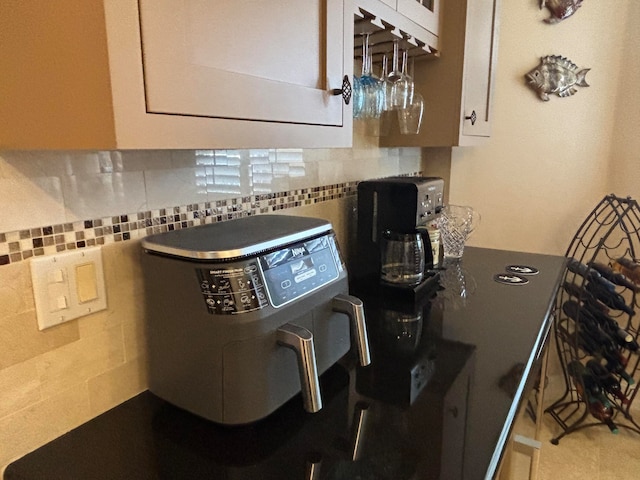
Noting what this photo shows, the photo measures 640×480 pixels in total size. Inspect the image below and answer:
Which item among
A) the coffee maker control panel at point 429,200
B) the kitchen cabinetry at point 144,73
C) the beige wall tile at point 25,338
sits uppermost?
the kitchen cabinetry at point 144,73

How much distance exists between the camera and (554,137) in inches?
86.0

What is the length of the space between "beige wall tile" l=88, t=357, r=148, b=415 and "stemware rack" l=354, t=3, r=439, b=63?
2.62ft

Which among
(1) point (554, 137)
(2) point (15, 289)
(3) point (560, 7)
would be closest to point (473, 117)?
(1) point (554, 137)

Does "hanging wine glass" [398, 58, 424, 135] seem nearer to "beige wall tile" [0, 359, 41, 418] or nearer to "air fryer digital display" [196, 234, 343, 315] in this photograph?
"air fryer digital display" [196, 234, 343, 315]

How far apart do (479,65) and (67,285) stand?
5.08 ft

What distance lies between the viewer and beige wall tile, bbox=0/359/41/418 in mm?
686

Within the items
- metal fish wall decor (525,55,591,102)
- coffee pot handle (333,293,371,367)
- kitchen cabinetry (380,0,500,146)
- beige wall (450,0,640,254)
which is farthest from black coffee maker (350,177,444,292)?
metal fish wall decor (525,55,591,102)

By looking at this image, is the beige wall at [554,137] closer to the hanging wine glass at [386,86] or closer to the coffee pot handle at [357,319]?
the hanging wine glass at [386,86]

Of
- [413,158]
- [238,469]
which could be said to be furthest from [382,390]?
[413,158]

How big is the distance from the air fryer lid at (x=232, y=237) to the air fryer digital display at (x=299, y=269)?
2cm

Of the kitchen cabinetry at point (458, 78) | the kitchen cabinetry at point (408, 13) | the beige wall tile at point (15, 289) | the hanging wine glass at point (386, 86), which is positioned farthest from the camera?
the kitchen cabinetry at point (458, 78)

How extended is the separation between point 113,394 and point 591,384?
2050 millimetres

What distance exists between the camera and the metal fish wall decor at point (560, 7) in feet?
6.77

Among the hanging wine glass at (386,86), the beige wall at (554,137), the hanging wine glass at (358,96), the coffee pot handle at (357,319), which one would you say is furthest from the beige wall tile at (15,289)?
the beige wall at (554,137)
